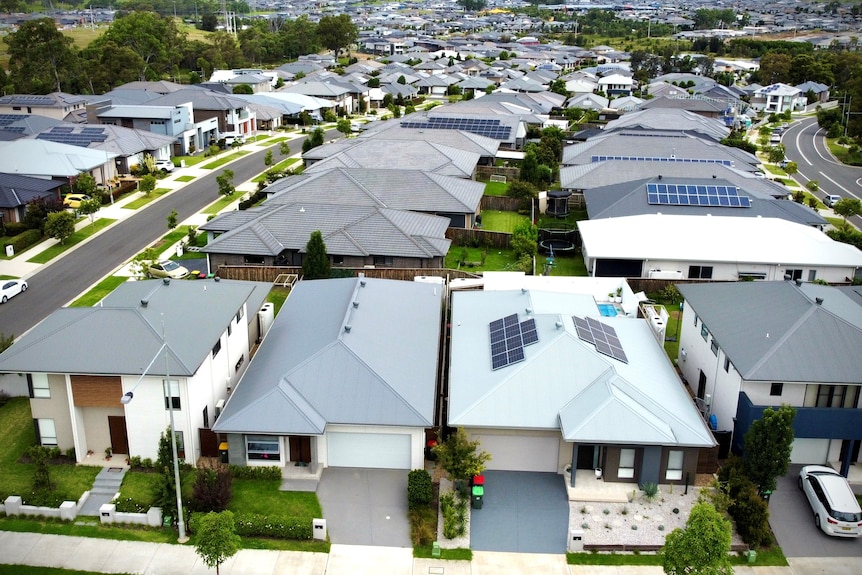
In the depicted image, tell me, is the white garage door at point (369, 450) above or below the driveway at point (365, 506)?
above

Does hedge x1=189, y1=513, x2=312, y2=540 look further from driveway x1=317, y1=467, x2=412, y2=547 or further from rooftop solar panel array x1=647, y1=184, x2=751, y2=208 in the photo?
rooftop solar panel array x1=647, y1=184, x2=751, y2=208

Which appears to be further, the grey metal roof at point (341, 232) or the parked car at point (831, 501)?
the grey metal roof at point (341, 232)

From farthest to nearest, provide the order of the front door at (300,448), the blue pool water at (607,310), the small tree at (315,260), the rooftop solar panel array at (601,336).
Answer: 1. the small tree at (315,260)
2. the blue pool water at (607,310)
3. the rooftop solar panel array at (601,336)
4. the front door at (300,448)

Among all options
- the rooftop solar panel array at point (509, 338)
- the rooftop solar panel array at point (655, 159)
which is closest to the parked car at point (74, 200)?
the rooftop solar panel array at point (509, 338)


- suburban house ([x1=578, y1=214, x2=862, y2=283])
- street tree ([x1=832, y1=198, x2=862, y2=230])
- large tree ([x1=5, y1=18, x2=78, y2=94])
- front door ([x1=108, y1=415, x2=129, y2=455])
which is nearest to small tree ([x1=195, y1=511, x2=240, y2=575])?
front door ([x1=108, y1=415, x2=129, y2=455])

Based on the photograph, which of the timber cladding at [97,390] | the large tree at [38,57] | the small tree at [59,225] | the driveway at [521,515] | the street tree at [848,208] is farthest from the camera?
the large tree at [38,57]

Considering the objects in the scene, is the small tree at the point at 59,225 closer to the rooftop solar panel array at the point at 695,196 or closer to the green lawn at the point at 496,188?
the green lawn at the point at 496,188
